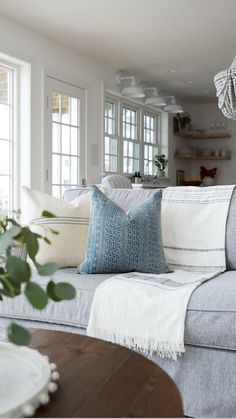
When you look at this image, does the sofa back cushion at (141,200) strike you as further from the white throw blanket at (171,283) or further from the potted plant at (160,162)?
the potted plant at (160,162)

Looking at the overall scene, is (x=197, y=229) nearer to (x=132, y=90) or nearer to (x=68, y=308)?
(x=68, y=308)

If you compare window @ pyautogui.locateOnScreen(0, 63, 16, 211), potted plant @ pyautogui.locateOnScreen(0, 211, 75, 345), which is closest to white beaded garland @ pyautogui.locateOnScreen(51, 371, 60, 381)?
potted plant @ pyautogui.locateOnScreen(0, 211, 75, 345)

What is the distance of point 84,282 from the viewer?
81.4 inches

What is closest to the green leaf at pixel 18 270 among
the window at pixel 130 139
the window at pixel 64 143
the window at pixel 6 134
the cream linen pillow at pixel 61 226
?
the cream linen pillow at pixel 61 226

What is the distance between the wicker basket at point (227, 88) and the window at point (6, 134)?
114 inches

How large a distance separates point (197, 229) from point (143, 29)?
3.32 meters

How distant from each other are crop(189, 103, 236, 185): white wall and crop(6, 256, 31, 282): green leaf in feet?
28.1

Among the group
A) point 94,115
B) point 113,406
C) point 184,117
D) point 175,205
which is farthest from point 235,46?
point 113,406

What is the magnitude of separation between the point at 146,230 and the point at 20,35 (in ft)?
11.1

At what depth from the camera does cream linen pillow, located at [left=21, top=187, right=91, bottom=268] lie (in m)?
2.39

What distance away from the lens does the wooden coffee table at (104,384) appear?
91 cm

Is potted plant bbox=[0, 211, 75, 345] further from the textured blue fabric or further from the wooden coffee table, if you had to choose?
the textured blue fabric

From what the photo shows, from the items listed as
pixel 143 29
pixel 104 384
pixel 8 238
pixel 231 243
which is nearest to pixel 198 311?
pixel 231 243

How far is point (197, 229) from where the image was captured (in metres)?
2.45
